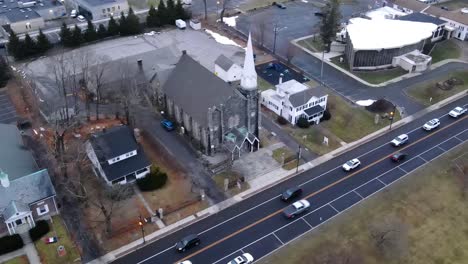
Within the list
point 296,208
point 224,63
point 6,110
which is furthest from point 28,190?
point 224,63

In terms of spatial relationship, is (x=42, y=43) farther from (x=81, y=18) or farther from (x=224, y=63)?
(x=224, y=63)

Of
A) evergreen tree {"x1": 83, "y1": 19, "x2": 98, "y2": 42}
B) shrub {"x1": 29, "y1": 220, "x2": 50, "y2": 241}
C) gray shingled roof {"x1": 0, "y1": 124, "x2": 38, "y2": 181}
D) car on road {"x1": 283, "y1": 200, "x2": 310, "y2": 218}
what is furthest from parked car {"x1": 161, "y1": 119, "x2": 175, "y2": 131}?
evergreen tree {"x1": 83, "y1": 19, "x2": 98, "y2": 42}

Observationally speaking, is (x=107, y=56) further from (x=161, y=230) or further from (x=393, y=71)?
(x=393, y=71)

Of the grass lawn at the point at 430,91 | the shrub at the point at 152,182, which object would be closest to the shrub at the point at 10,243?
the shrub at the point at 152,182

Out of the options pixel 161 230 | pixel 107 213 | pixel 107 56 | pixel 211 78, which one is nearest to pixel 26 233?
pixel 107 213

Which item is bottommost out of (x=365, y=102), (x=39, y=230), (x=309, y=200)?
(x=309, y=200)

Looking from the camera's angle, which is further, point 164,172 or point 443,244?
point 164,172

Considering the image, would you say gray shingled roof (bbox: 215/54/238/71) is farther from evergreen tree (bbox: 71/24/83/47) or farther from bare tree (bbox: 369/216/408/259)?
bare tree (bbox: 369/216/408/259)
